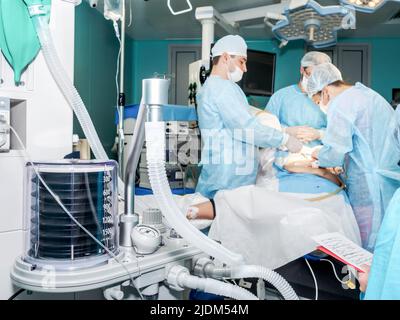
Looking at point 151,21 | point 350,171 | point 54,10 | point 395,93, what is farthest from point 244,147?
point 395,93

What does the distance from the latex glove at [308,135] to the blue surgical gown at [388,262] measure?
1.41 meters

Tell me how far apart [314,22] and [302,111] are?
1000mm

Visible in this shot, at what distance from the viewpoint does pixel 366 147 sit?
1856 millimetres

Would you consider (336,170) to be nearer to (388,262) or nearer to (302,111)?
(302,111)

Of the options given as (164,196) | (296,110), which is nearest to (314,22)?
(296,110)

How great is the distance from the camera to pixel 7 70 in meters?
0.99

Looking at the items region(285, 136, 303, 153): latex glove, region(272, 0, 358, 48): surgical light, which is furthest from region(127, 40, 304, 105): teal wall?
region(285, 136, 303, 153): latex glove

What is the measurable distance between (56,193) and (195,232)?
31cm

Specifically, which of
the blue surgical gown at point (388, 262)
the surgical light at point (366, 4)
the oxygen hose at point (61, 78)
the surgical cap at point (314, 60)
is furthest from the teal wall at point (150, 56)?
the blue surgical gown at point (388, 262)

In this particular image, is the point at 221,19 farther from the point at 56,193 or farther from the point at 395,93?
the point at 56,193

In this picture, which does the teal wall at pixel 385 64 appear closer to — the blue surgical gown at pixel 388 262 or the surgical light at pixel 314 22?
the surgical light at pixel 314 22

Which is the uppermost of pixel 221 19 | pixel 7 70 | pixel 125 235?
pixel 221 19

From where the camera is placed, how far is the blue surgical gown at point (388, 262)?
663 mm

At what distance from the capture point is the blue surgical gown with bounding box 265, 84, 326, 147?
2234 millimetres
